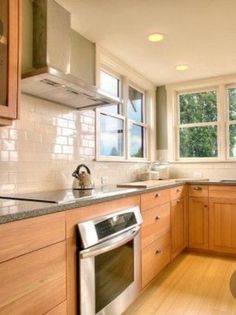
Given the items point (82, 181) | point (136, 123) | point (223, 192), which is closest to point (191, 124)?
point (136, 123)

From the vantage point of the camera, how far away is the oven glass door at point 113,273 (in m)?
1.72

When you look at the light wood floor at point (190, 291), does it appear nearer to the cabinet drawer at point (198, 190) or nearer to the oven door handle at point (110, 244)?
the oven door handle at point (110, 244)

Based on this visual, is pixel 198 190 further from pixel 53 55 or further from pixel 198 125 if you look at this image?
pixel 53 55

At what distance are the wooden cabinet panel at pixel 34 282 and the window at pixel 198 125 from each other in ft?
10.4

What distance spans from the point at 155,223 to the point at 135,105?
76.7 inches

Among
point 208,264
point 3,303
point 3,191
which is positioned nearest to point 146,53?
point 3,191

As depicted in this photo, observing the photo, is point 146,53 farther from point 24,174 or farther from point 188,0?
point 24,174

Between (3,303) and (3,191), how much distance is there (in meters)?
0.92

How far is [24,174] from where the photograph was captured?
6.84 feet

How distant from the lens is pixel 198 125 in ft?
13.9

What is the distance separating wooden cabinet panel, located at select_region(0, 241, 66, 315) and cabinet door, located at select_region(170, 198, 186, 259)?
1854mm

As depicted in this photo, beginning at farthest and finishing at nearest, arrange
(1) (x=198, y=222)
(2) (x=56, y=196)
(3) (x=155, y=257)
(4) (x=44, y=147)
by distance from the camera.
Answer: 1. (1) (x=198, y=222)
2. (3) (x=155, y=257)
3. (4) (x=44, y=147)
4. (2) (x=56, y=196)

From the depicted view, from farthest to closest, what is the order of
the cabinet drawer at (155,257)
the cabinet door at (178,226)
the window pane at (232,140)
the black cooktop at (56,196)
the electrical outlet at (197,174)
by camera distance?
1. the electrical outlet at (197,174)
2. the window pane at (232,140)
3. the cabinet door at (178,226)
4. the cabinet drawer at (155,257)
5. the black cooktop at (56,196)

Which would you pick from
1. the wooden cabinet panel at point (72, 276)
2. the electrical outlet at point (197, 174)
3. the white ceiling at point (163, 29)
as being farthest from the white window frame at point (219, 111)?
the wooden cabinet panel at point (72, 276)
